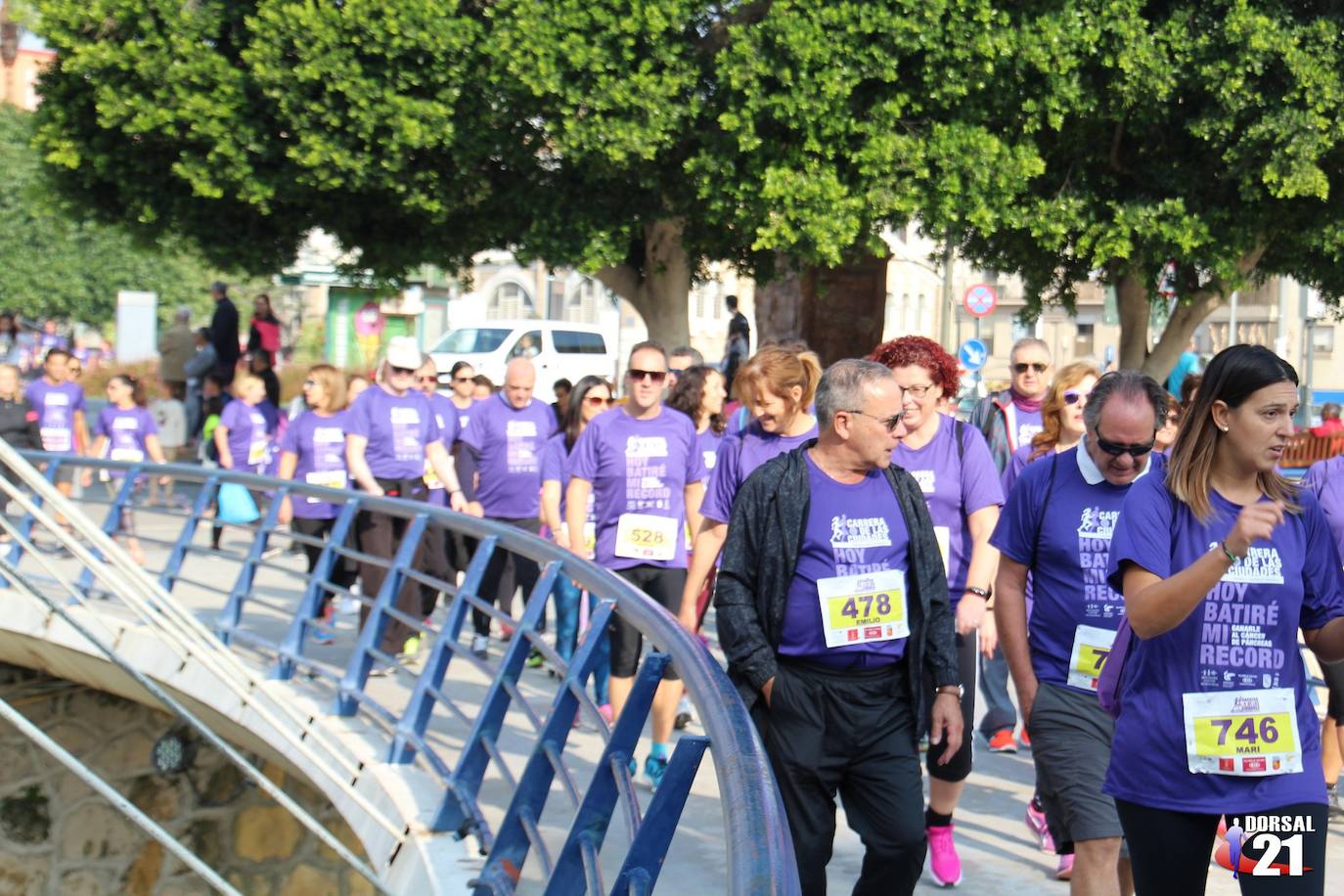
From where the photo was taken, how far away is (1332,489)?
231 inches

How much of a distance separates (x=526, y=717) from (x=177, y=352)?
17.4 meters

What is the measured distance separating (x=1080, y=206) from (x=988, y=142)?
4.88 feet

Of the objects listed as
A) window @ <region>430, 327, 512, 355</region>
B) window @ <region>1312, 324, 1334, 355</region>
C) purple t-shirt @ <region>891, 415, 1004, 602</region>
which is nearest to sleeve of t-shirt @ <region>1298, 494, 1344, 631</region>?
purple t-shirt @ <region>891, 415, 1004, 602</region>

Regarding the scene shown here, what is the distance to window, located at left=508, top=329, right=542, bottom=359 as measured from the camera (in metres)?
30.1

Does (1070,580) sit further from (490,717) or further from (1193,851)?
(490,717)

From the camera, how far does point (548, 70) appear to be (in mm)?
17328

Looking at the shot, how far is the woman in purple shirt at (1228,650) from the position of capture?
353 cm

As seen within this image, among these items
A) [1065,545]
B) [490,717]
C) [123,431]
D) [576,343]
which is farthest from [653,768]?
[576,343]

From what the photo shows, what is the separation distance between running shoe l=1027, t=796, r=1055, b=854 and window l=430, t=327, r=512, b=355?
23.9 m

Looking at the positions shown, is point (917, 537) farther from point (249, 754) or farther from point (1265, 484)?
point (249, 754)

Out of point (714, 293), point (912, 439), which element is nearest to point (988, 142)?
point (912, 439)

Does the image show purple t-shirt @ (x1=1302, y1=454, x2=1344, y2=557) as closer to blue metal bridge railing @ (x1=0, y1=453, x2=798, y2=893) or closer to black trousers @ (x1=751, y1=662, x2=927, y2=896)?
black trousers @ (x1=751, y1=662, x2=927, y2=896)
